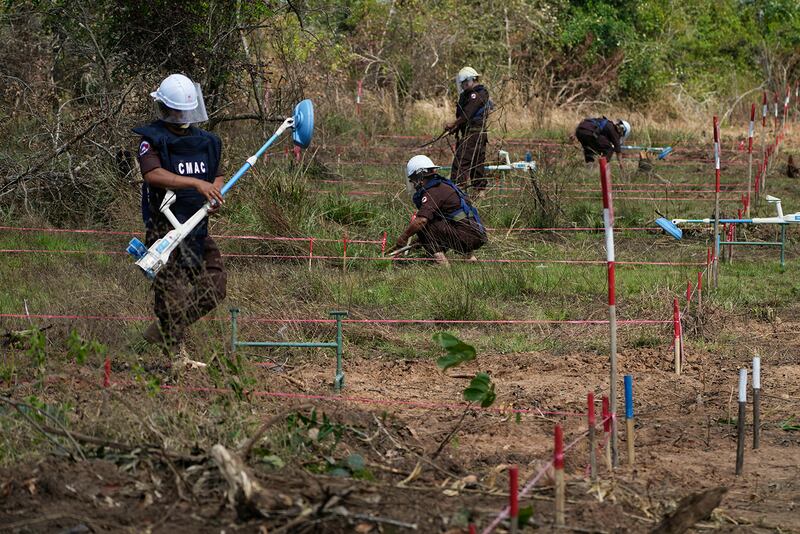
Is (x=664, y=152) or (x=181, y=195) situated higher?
(x=181, y=195)

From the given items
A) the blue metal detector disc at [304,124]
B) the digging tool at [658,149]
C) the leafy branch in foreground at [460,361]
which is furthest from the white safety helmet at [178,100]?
the digging tool at [658,149]

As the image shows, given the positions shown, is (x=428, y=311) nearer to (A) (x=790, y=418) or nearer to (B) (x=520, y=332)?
(B) (x=520, y=332)

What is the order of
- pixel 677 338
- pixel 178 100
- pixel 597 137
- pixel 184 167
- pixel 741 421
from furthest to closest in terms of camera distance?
pixel 597 137 < pixel 677 338 < pixel 184 167 < pixel 178 100 < pixel 741 421

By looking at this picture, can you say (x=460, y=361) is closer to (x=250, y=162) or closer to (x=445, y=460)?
(x=445, y=460)

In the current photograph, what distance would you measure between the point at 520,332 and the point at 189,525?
16.7 ft

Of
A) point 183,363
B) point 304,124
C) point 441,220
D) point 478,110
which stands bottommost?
point 183,363

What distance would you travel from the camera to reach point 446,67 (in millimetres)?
22656

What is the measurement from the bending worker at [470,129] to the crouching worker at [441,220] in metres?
1.66

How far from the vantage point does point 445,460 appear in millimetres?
5684

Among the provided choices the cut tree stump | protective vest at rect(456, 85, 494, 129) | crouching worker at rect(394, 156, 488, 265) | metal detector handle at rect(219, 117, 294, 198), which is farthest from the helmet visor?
protective vest at rect(456, 85, 494, 129)

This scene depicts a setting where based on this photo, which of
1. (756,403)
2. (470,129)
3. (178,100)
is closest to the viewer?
(756,403)

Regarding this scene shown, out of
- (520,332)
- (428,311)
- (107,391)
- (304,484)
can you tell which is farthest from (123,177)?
(304,484)

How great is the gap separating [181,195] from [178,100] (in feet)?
1.88

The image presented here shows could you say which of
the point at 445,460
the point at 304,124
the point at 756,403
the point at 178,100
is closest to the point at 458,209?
the point at 304,124
